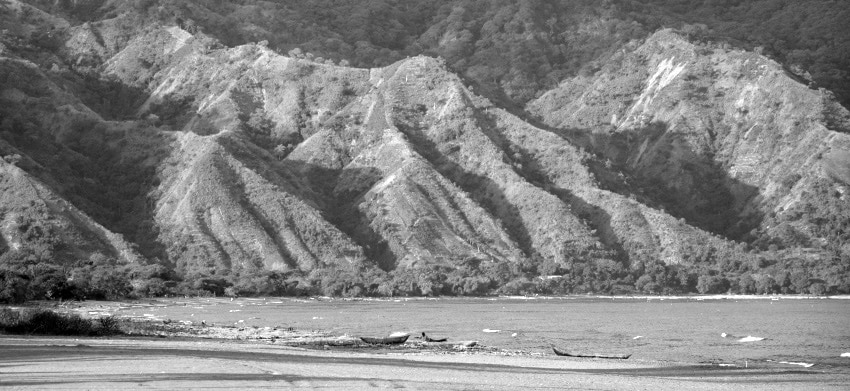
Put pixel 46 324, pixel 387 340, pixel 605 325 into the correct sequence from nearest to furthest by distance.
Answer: pixel 46 324, pixel 387 340, pixel 605 325

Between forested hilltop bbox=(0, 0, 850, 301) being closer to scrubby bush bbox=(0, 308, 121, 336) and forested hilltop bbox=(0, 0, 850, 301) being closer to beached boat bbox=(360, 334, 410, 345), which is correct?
scrubby bush bbox=(0, 308, 121, 336)

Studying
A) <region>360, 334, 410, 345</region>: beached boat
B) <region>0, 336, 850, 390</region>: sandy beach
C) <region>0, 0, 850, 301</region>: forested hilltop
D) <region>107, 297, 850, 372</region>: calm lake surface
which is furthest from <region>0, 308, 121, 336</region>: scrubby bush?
<region>0, 0, 850, 301</region>: forested hilltop

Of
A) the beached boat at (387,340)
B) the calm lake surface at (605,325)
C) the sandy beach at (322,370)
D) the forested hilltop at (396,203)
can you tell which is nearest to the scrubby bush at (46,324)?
the sandy beach at (322,370)

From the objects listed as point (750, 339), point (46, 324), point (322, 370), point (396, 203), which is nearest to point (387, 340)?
point (46, 324)

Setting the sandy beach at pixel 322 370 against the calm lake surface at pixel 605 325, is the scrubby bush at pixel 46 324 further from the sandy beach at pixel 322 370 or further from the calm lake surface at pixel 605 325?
the calm lake surface at pixel 605 325

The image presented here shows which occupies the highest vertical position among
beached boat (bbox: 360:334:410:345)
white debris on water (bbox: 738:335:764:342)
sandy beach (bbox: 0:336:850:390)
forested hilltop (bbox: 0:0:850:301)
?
forested hilltop (bbox: 0:0:850:301)

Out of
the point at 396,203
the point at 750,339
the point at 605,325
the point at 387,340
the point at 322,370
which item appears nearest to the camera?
the point at 322,370

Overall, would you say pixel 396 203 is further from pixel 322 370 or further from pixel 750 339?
pixel 322 370
